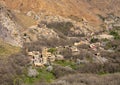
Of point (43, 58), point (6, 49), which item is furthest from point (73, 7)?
point (43, 58)

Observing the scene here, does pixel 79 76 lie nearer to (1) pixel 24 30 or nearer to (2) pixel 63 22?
(1) pixel 24 30

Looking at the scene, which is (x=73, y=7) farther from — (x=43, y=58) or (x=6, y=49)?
(x=43, y=58)

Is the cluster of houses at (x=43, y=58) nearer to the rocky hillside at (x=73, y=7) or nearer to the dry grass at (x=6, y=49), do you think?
the dry grass at (x=6, y=49)

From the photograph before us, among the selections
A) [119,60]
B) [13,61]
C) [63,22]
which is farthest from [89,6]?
[13,61]

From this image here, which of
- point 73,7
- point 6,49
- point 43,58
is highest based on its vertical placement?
point 73,7

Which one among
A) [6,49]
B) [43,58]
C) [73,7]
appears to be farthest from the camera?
[73,7]

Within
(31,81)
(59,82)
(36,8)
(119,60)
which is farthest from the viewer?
(36,8)

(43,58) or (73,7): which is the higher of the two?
(73,7)

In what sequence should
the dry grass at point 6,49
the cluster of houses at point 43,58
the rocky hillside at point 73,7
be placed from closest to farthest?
the cluster of houses at point 43,58
the dry grass at point 6,49
the rocky hillside at point 73,7

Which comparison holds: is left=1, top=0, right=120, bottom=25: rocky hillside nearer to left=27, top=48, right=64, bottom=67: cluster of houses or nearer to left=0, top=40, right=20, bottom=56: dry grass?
left=0, top=40, right=20, bottom=56: dry grass

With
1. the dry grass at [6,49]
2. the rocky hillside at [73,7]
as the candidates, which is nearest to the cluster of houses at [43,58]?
the dry grass at [6,49]

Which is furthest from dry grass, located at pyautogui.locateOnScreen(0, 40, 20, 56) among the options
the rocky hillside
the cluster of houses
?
the rocky hillside
